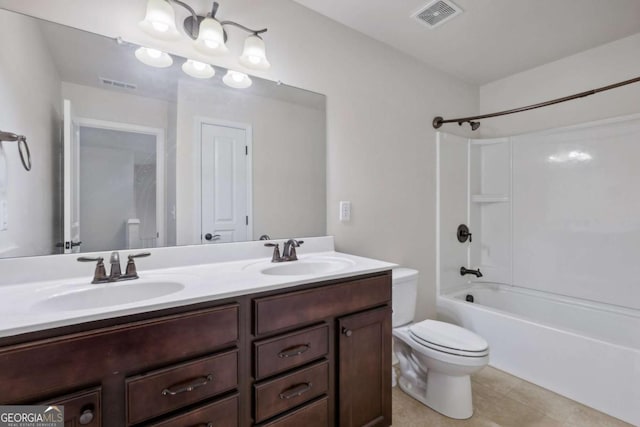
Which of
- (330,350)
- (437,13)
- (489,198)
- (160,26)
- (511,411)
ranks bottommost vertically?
(511,411)

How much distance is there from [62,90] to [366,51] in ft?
5.60

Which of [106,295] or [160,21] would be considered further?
[160,21]

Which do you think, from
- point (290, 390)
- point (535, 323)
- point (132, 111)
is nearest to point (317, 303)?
point (290, 390)

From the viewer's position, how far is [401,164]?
2227 millimetres

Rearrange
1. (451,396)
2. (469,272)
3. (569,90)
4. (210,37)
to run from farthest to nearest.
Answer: (469,272) < (569,90) < (451,396) < (210,37)

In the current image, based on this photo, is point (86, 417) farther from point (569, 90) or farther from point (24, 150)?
point (569, 90)

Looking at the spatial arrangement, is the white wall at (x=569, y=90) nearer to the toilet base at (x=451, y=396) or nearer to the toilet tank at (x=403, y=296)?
the toilet tank at (x=403, y=296)

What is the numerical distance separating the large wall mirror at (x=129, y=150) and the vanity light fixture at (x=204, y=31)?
0.33ft

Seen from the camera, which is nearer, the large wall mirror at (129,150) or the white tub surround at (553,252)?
the large wall mirror at (129,150)

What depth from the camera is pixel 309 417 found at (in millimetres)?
1151

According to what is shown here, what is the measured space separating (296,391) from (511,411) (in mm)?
1373

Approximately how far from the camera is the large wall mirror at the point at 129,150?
3.66 ft

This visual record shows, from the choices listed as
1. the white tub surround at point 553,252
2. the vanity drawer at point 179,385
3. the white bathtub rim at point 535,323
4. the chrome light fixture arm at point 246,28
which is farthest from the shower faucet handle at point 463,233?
the vanity drawer at point 179,385

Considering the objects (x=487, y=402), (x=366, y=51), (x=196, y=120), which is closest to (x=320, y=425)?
(x=487, y=402)
